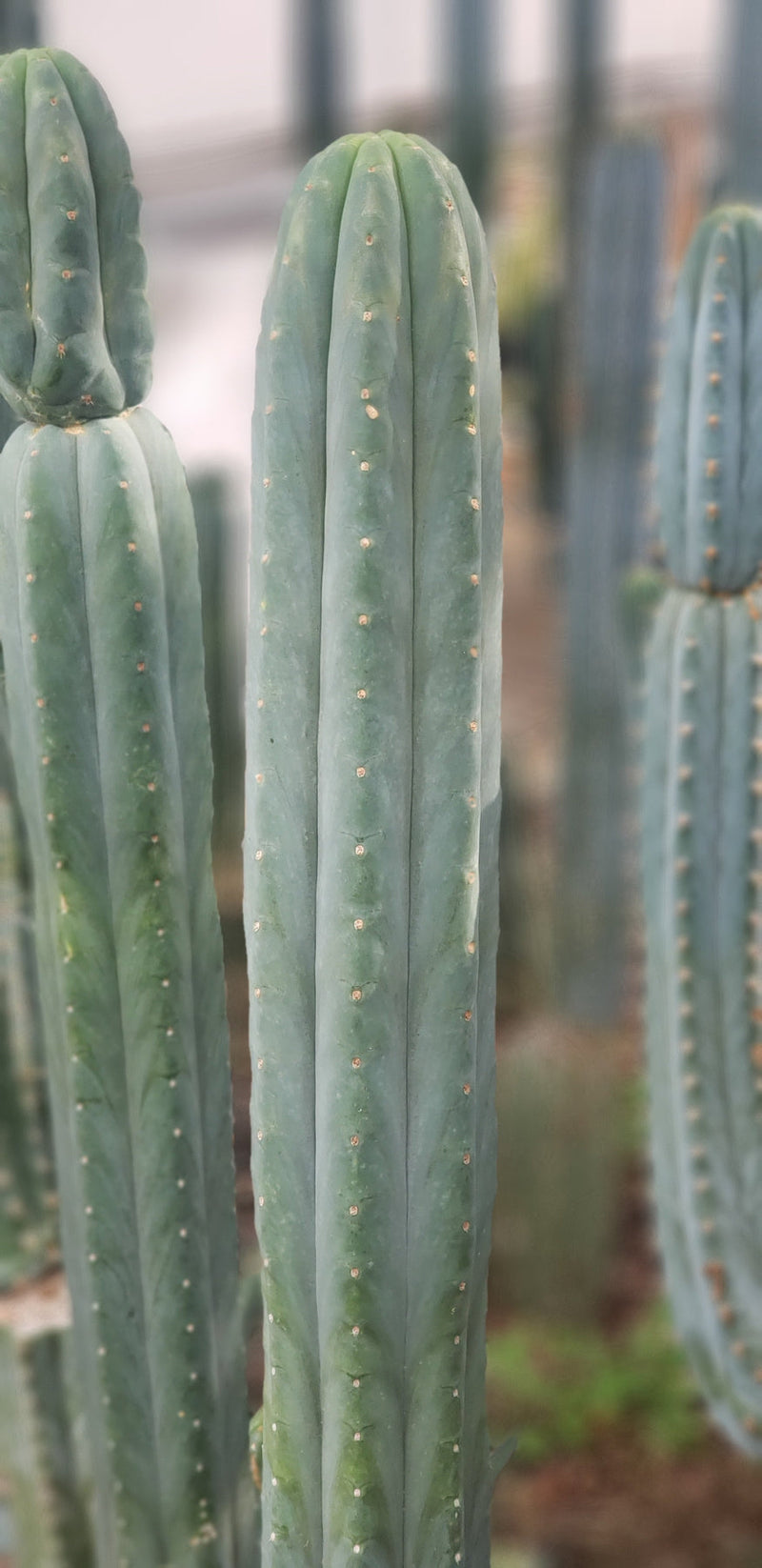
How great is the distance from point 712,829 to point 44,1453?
1.12 m

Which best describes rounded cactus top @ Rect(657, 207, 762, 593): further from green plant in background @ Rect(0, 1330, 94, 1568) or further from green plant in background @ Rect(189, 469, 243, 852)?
green plant in background @ Rect(189, 469, 243, 852)

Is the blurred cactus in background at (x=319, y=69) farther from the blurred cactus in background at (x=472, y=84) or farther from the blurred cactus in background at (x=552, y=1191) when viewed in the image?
the blurred cactus in background at (x=552, y=1191)

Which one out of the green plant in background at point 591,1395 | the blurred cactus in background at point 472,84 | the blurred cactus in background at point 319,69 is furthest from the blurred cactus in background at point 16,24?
the blurred cactus in background at point 319,69

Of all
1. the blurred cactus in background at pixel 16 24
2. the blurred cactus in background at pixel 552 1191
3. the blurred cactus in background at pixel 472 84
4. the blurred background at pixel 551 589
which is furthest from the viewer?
the blurred cactus in background at pixel 472 84

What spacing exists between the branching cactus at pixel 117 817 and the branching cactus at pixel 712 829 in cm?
65

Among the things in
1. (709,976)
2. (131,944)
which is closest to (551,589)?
(709,976)

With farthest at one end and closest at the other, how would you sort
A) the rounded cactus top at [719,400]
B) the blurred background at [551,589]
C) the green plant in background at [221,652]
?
the green plant in background at [221,652], the blurred background at [551,589], the rounded cactus top at [719,400]

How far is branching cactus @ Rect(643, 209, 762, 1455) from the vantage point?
1.76 m

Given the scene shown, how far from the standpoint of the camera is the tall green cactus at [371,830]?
112cm

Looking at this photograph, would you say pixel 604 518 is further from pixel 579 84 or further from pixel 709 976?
pixel 579 84

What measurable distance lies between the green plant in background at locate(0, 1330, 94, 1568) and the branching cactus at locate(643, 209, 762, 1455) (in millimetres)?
788

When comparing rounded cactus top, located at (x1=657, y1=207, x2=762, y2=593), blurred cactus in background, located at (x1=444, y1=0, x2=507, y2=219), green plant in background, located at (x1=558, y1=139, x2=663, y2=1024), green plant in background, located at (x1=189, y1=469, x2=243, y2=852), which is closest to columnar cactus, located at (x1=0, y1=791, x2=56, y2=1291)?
rounded cactus top, located at (x1=657, y1=207, x2=762, y2=593)

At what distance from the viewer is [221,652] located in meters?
4.19

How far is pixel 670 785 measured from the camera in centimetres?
185
